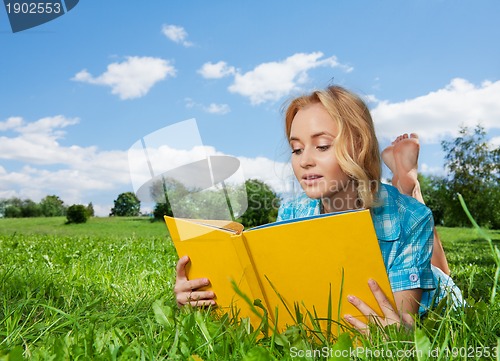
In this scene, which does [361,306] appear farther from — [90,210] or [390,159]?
[90,210]

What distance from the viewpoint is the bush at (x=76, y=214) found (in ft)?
92.8

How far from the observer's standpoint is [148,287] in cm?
333

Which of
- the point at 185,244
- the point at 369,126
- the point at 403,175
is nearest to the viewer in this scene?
the point at 185,244

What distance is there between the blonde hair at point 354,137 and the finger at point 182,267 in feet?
2.84

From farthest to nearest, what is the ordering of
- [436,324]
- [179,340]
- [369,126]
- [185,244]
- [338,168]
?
[369,126] → [338,168] → [185,244] → [436,324] → [179,340]

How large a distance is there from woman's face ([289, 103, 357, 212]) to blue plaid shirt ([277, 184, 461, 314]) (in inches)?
8.6

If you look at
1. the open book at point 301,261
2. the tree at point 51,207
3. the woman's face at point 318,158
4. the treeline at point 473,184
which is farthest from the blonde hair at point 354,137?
the tree at point 51,207

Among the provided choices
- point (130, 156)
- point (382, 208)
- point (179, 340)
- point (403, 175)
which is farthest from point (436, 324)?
point (403, 175)

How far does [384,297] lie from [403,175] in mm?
2030

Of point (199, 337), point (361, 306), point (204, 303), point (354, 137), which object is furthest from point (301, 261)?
point (354, 137)

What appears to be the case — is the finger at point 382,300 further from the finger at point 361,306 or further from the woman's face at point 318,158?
the woman's face at point 318,158

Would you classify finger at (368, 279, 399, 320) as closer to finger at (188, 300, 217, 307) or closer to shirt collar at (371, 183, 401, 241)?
shirt collar at (371, 183, 401, 241)

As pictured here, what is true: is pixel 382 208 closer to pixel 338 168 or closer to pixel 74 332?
pixel 338 168

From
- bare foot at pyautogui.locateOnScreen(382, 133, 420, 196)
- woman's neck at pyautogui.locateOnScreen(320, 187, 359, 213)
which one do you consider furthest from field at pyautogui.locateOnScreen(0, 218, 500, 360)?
bare foot at pyautogui.locateOnScreen(382, 133, 420, 196)
